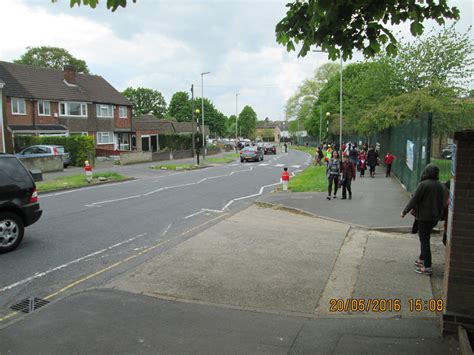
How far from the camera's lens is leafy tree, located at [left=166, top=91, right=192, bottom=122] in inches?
3971

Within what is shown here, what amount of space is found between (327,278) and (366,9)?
13.0 feet

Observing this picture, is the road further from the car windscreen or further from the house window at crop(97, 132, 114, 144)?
the house window at crop(97, 132, 114, 144)

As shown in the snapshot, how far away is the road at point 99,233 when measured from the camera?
5.91 meters

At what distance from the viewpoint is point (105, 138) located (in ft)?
139

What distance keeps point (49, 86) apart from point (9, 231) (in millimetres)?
34761

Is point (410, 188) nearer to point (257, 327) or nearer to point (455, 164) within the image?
point (455, 164)

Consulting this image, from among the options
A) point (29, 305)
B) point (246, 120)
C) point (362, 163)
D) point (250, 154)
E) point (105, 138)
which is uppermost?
point (246, 120)

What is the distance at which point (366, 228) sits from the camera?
9367 mm

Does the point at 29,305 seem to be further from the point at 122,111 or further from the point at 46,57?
the point at 46,57

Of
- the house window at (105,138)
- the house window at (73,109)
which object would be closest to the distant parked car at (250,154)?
the house window at (105,138)

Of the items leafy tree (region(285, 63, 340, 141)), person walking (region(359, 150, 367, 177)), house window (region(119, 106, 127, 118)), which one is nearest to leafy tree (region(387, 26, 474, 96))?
person walking (region(359, 150, 367, 177))

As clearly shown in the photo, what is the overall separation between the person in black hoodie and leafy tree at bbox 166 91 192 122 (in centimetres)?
9646

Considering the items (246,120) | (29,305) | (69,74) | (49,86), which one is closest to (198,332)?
(29,305)

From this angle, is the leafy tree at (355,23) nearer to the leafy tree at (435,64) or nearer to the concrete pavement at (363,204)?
the concrete pavement at (363,204)
